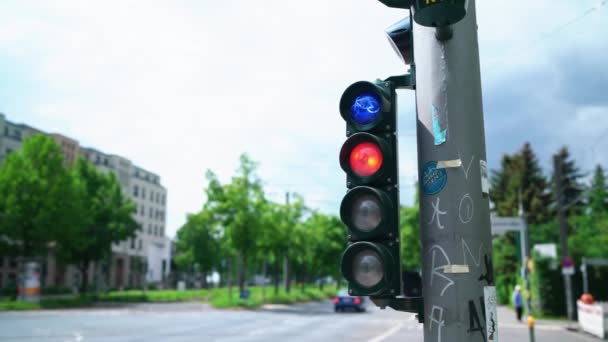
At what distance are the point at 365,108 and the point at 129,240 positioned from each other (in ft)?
290

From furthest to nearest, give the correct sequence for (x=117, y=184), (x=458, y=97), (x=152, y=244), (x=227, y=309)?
(x=152, y=244)
(x=117, y=184)
(x=227, y=309)
(x=458, y=97)

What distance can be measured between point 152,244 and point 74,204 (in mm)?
57652

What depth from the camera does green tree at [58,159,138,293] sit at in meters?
42.4

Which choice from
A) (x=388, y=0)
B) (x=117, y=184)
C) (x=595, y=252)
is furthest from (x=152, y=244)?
(x=388, y=0)

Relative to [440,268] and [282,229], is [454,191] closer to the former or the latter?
[440,268]

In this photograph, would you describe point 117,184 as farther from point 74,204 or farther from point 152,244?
point 152,244

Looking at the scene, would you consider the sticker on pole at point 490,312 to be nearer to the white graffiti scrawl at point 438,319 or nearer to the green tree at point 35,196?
the white graffiti scrawl at point 438,319

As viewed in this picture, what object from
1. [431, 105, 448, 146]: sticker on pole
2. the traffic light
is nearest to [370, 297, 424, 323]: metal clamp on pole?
the traffic light

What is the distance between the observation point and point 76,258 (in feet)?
148

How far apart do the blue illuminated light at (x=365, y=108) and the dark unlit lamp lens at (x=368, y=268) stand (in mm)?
729

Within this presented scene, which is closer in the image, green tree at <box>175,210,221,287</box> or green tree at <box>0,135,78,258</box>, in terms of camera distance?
green tree at <box>0,135,78,258</box>

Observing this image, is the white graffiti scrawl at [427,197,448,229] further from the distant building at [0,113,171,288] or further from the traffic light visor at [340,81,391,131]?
the distant building at [0,113,171,288]

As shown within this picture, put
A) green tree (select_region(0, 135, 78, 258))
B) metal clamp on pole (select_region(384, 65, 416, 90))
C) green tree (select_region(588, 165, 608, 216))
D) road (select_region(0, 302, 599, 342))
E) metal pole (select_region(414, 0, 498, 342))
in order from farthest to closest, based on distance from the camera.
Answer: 1. green tree (select_region(588, 165, 608, 216))
2. green tree (select_region(0, 135, 78, 258))
3. road (select_region(0, 302, 599, 342))
4. metal clamp on pole (select_region(384, 65, 416, 90))
5. metal pole (select_region(414, 0, 498, 342))

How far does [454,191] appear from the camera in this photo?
9.44ft
